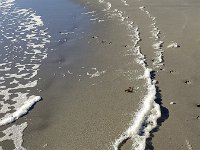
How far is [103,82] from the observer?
830 cm

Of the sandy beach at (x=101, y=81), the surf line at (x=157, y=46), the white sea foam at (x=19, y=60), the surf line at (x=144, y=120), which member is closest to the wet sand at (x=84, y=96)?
the sandy beach at (x=101, y=81)

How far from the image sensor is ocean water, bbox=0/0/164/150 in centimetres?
643

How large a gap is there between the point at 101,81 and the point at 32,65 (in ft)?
6.86

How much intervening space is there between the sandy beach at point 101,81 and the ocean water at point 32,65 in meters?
0.02

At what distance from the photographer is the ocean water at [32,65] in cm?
643

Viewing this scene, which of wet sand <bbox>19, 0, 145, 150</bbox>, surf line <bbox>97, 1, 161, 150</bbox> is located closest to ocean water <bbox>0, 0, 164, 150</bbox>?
surf line <bbox>97, 1, 161, 150</bbox>

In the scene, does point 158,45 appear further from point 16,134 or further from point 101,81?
point 16,134

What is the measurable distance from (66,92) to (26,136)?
1.75 meters

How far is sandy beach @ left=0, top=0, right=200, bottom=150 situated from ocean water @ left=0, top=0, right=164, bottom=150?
20mm

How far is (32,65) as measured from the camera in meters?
9.59

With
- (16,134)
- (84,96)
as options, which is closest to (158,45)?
(84,96)

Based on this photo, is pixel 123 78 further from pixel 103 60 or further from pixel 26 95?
pixel 26 95

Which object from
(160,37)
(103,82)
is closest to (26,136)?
(103,82)

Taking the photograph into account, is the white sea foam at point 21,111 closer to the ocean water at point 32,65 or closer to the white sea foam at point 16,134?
the ocean water at point 32,65
